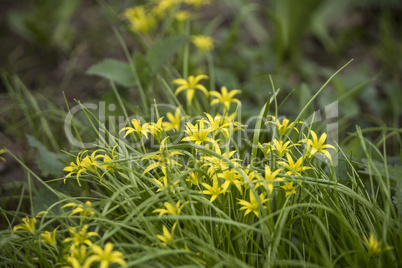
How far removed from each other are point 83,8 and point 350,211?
2.16 m

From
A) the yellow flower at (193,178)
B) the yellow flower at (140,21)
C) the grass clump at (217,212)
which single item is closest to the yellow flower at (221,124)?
the grass clump at (217,212)

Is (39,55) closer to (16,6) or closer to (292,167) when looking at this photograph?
(16,6)

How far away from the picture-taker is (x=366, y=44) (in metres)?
→ 2.25

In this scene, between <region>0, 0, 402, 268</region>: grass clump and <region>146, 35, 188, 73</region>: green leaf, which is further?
<region>146, 35, 188, 73</region>: green leaf

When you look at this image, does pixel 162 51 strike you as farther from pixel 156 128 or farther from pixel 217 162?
pixel 217 162

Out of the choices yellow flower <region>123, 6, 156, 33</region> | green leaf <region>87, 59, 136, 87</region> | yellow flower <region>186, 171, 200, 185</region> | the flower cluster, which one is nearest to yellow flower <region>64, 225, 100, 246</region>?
the flower cluster

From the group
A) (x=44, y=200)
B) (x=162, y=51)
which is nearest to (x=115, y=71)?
(x=162, y=51)

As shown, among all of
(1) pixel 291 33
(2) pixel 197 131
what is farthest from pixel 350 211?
(1) pixel 291 33

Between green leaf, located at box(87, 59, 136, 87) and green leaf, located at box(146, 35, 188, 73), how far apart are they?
9 cm

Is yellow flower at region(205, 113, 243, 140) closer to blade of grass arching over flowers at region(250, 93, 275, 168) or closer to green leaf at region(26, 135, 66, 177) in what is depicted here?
blade of grass arching over flowers at region(250, 93, 275, 168)

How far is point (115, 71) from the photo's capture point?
1442 mm

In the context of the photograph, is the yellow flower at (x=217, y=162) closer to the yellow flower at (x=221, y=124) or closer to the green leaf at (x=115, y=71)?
the yellow flower at (x=221, y=124)

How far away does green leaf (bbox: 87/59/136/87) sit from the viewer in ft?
4.59

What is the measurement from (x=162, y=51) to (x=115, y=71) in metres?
0.20
